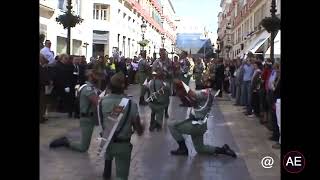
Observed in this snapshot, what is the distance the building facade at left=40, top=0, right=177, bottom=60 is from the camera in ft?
88.7

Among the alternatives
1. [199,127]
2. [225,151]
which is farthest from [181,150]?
[225,151]

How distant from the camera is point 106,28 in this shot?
4394 centimetres

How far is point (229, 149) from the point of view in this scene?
772 cm

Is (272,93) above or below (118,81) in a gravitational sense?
below

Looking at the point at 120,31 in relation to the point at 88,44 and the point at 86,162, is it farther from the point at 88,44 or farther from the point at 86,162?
the point at 86,162

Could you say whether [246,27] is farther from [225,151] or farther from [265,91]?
[225,151]

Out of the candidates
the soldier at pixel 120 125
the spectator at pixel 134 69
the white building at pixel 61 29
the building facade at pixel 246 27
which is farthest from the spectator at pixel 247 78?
the spectator at pixel 134 69

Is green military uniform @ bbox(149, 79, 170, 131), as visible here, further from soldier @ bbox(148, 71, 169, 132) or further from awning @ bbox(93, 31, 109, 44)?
awning @ bbox(93, 31, 109, 44)

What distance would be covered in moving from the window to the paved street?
33179mm

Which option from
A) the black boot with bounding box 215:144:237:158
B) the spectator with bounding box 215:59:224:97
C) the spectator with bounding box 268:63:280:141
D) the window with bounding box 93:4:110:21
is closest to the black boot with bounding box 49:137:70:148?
the black boot with bounding box 215:144:237:158

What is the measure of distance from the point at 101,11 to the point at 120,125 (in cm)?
3973
